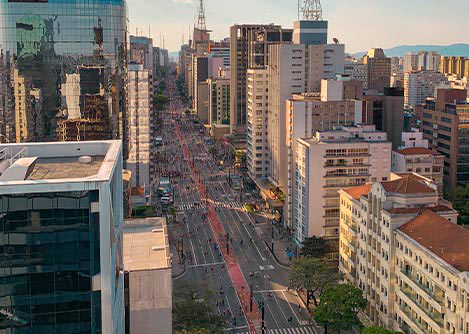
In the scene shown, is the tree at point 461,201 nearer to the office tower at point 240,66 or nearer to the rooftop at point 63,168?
the office tower at point 240,66

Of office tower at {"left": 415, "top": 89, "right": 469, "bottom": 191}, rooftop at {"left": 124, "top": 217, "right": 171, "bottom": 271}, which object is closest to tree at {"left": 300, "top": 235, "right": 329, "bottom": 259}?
rooftop at {"left": 124, "top": 217, "right": 171, "bottom": 271}

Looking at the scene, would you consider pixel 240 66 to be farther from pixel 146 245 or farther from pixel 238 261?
pixel 146 245

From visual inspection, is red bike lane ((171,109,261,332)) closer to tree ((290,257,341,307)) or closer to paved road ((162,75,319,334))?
paved road ((162,75,319,334))

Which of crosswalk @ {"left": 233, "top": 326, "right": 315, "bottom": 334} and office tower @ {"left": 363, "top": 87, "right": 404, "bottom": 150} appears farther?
office tower @ {"left": 363, "top": 87, "right": 404, "bottom": 150}

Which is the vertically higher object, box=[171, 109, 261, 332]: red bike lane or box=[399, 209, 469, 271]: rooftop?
box=[399, 209, 469, 271]: rooftop

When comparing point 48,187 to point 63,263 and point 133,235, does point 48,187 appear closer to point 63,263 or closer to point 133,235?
point 63,263

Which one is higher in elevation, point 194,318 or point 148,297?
point 148,297

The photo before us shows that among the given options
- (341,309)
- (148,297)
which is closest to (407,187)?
(341,309)
